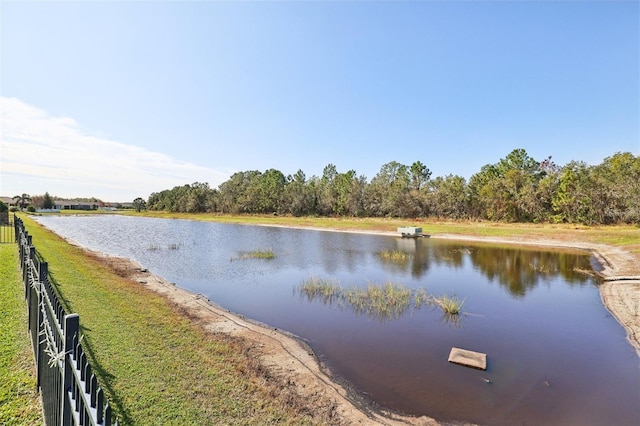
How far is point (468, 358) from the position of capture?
874 cm

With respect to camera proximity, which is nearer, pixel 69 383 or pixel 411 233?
pixel 69 383

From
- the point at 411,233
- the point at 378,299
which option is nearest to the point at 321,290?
the point at 378,299

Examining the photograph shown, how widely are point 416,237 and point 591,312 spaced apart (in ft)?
97.0

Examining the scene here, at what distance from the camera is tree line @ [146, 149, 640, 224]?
4778 centimetres

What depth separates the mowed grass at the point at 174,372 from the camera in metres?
5.39

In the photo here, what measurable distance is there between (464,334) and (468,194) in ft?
198

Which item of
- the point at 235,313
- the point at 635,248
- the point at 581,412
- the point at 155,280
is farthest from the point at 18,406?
the point at 635,248

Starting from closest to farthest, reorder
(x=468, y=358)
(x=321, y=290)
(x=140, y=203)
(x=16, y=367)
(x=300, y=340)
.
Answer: (x=16, y=367), (x=468, y=358), (x=300, y=340), (x=321, y=290), (x=140, y=203)

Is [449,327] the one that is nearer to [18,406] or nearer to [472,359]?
[472,359]

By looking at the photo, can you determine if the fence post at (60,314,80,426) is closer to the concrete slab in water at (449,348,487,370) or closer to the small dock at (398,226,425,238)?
the concrete slab in water at (449,348,487,370)

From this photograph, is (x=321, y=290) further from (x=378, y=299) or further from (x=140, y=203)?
(x=140, y=203)

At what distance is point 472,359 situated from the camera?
8.69 meters

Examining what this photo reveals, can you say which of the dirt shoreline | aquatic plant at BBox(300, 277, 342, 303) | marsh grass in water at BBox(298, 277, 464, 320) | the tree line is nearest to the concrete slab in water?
the dirt shoreline

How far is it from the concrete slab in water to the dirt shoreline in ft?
9.10
